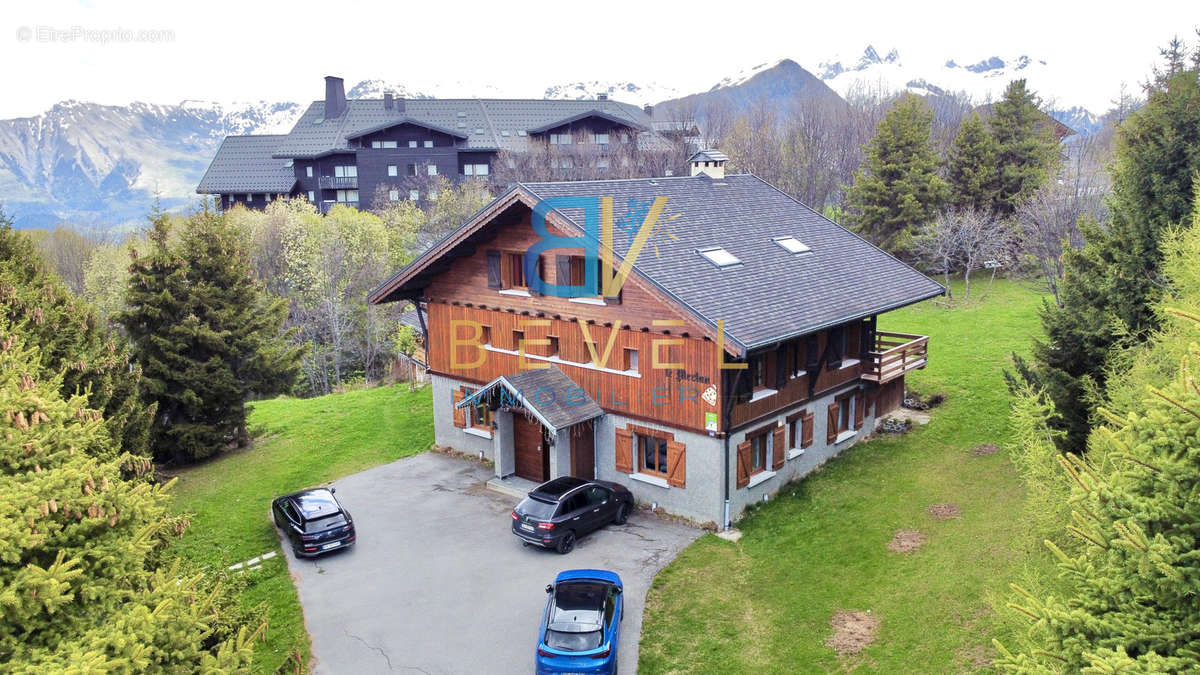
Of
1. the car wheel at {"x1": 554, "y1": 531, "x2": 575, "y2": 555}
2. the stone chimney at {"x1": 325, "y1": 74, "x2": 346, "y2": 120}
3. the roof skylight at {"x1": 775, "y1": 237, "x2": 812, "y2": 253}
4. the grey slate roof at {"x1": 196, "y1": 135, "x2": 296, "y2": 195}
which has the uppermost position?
the stone chimney at {"x1": 325, "y1": 74, "x2": 346, "y2": 120}

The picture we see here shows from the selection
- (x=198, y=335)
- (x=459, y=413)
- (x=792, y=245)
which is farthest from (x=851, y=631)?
(x=198, y=335)

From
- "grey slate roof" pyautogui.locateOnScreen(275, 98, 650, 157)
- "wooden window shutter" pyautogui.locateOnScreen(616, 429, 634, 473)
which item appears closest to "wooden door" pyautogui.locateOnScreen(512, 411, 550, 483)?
"wooden window shutter" pyautogui.locateOnScreen(616, 429, 634, 473)

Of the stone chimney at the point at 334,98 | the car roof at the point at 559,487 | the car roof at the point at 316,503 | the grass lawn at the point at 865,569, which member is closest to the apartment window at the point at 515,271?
the car roof at the point at 559,487

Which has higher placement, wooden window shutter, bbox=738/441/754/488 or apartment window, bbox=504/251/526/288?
apartment window, bbox=504/251/526/288

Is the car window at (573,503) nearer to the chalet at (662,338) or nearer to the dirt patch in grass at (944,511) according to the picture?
the chalet at (662,338)

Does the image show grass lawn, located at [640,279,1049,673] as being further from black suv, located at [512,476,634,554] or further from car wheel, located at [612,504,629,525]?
black suv, located at [512,476,634,554]

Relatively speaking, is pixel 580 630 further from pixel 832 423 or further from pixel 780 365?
pixel 832 423

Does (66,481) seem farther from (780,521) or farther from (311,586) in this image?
(780,521)
